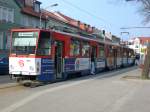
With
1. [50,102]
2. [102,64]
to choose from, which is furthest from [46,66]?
[102,64]

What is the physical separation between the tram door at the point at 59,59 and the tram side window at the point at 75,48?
185 centimetres

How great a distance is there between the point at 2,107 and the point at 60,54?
39.4ft

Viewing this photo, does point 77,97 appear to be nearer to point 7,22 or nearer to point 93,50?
point 93,50

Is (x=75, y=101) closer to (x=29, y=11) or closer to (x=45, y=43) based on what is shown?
(x=45, y=43)

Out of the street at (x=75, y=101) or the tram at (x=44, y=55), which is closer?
the street at (x=75, y=101)

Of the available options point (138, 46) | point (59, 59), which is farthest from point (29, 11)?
point (138, 46)

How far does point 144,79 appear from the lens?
28.7 m

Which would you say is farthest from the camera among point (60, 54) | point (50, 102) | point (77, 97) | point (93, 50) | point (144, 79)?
point (93, 50)

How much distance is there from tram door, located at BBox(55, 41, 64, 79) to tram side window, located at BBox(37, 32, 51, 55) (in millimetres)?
1230

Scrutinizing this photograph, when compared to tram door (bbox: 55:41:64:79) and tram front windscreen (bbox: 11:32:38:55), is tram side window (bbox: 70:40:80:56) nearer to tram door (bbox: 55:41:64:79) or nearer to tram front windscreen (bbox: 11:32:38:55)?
tram door (bbox: 55:41:64:79)

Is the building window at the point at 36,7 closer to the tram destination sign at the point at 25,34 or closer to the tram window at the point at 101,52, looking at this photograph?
the tram window at the point at 101,52

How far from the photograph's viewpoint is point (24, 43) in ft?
75.9

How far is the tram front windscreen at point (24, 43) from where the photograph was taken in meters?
22.9

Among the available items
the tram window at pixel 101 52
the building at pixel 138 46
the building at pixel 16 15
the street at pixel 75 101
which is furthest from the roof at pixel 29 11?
the street at pixel 75 101
